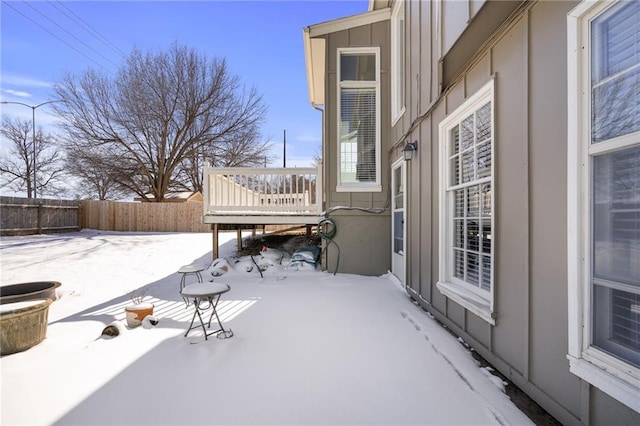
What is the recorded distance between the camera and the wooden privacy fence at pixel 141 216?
1329cm

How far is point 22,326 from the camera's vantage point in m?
2.51

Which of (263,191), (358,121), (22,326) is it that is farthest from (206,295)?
(358,121)

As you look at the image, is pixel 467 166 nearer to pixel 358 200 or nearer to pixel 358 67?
pixel 358 200

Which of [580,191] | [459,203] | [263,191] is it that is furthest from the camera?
[263,191]

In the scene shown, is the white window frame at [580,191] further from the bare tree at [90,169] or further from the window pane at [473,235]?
the bare tree at [90,169]

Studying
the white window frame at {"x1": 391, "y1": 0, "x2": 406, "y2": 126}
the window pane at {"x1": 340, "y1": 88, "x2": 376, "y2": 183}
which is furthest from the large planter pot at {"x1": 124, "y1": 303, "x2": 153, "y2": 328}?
the white window frame at {"x1": 391, "y1": 0, "x2": 406, "y2": 126}

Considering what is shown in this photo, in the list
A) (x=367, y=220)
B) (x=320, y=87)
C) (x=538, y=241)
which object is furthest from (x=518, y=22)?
(x=320, y=87)

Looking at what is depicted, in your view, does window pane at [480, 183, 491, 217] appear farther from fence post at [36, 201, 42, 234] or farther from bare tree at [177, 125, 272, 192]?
bare tree at [177, 125, 272, 192]

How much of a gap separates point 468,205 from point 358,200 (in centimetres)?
283

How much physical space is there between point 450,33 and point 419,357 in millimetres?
2823

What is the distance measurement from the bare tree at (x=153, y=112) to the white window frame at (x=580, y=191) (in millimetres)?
16935

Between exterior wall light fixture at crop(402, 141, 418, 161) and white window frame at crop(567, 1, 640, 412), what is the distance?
248 centimetres

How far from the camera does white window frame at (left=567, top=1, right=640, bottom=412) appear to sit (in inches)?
54.8

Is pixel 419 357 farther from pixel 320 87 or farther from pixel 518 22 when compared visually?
pixel 320 87
